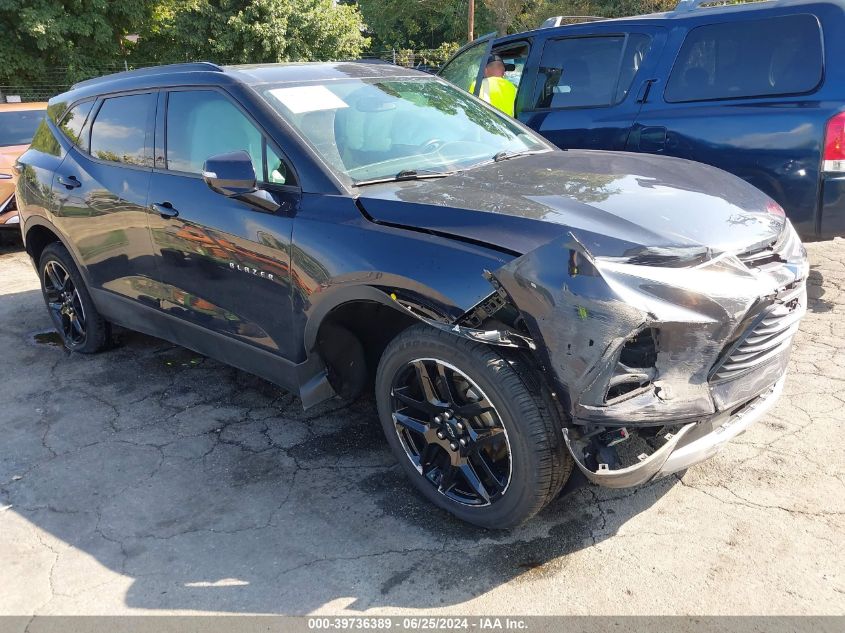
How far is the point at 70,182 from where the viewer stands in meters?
4.48

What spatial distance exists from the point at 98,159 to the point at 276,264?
74.3 inches

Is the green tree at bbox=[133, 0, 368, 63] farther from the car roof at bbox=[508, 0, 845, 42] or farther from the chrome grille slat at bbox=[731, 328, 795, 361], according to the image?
the chrome grille slat at bbox=[731, 328, 795, 361]

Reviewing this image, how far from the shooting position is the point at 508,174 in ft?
10.7

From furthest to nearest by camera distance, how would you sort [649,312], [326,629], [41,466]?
[41,466], [326,629], [649,312]

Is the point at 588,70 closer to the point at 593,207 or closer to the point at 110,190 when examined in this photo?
the point at 593,207

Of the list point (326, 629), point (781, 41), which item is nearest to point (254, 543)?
point (326, 629)

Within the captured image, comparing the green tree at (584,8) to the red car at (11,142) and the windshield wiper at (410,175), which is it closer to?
the red car at (11,142)

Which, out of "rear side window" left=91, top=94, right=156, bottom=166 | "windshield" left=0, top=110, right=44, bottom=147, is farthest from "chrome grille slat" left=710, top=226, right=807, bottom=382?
"windshield" left=0, top=110, right=44, bottom=147

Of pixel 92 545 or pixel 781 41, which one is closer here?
pixel 92 545

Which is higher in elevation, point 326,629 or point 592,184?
point 592,184

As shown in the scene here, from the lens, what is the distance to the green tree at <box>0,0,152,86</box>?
68.1 ft

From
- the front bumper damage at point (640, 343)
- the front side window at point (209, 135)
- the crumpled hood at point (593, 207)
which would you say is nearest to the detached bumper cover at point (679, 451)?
the front bumper damage at point (640, 343)

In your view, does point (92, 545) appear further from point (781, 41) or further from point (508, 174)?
point (781, 41)

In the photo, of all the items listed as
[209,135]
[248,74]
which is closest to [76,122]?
[209,135]
